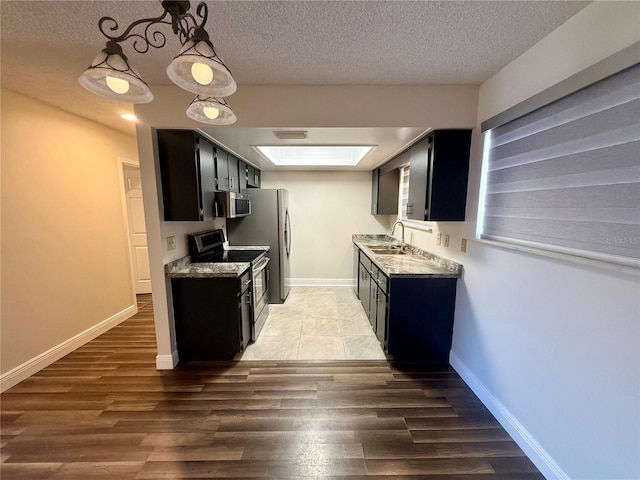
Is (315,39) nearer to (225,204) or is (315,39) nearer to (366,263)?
(225,204)

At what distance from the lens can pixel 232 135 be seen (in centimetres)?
225

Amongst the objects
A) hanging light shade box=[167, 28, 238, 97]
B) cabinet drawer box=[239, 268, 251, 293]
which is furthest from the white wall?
cabinet drawer box=[239, 268, 251, 293]

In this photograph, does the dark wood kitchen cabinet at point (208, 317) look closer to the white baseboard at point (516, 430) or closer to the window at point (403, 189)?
the white baseboard at point (516, 430)

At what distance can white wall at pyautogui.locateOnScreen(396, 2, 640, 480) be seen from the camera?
1.04 metres

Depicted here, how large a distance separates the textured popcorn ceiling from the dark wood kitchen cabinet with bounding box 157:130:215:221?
44 centimetres

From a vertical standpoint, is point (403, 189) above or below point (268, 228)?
above

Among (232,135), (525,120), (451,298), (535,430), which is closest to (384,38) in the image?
(525,120)

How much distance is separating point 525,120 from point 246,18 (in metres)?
1.79

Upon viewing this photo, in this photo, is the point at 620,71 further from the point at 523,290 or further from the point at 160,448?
the point at 160,448

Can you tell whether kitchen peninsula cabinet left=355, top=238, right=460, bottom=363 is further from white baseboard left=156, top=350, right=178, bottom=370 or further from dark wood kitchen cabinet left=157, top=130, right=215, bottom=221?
white baseboard left=156, top=350, right=178, bottom=370

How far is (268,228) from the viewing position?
3629mm

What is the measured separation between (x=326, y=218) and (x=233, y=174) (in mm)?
2026

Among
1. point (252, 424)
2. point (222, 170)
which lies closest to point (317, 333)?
point (252, 424)

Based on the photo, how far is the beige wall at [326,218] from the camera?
4461 mm
